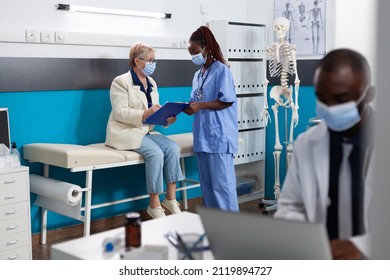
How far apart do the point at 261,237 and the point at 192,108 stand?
1.98 m

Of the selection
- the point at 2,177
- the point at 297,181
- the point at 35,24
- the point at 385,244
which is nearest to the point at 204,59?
the point at 35,24

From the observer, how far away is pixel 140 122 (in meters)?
3.13

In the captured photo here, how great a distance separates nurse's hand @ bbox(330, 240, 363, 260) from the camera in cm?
111

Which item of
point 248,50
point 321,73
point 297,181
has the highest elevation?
point 248,50

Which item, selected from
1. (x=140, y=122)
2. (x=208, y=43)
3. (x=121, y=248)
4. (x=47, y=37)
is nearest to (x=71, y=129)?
(x=140, y=122)

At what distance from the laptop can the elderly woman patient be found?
203cm

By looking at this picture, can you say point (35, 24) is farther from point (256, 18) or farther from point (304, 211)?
point (304, 211)

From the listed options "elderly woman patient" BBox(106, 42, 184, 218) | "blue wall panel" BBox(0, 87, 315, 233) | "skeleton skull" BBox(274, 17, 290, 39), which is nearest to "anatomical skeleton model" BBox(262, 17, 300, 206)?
"skeleton skull" BBox(274, 17, 290, 39)

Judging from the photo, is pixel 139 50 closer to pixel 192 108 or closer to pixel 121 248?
pixel 192 108

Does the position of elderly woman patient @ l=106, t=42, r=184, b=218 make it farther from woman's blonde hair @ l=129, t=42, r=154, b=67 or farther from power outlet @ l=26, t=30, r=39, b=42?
power outlet @ l=26, t=30, r=39, b=42

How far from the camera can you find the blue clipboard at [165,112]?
296 cm
